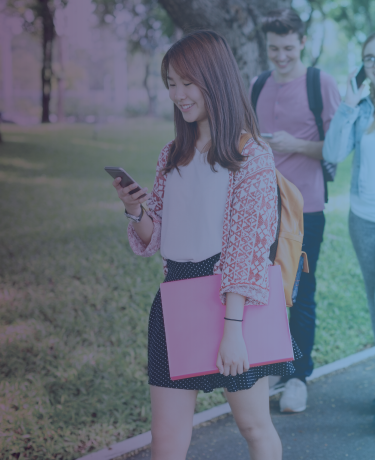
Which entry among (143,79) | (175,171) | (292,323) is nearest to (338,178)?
(143,79)

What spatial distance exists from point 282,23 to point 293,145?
28.6 inches

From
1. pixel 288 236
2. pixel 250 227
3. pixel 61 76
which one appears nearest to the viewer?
pixel 250 227

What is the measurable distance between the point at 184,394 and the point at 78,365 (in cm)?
213


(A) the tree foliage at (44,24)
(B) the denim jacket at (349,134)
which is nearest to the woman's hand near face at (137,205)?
(B) the denim jacket at (349,134)

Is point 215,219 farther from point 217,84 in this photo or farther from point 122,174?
point 217,84

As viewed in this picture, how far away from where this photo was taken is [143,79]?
1279 cm

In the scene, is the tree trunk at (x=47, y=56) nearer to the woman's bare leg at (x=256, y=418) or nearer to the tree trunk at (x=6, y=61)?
the tree trunk at (x=6, y=61)

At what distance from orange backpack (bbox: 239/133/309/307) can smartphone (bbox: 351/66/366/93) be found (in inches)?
41.7

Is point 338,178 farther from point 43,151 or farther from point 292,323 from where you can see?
point 292,323

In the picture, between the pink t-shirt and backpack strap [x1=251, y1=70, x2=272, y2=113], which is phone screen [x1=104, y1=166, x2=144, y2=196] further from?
backpack strap [x1=251, y1=70, x2=272, y2=113]

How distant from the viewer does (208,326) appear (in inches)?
68.2

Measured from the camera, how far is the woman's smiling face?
5.67ft

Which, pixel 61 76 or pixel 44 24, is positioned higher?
pixel 44 24

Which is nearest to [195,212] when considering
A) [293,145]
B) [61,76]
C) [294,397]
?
[293,145]
